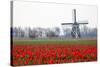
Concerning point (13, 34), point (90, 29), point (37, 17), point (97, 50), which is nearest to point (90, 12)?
point (90, 29)

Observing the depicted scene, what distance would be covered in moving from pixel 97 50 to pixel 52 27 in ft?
2.00

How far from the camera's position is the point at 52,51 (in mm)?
2211

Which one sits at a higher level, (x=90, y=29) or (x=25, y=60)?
(x=90, y=29)

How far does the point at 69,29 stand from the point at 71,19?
11 centimetres

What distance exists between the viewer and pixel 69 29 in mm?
2260

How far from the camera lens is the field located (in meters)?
2.11

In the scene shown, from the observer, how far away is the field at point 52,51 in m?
2.11

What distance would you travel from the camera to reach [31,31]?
2.15 meters
